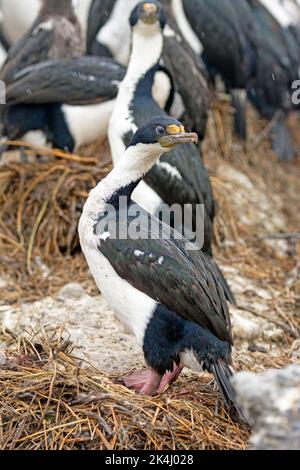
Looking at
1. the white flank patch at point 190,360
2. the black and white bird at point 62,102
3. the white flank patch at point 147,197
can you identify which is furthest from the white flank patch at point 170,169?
the white flank patch at point 190,360

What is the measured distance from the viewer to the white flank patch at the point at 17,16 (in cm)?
941

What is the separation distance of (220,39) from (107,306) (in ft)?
11.9

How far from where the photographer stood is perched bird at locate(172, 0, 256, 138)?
8820 mm

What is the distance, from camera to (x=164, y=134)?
4715 millimetres

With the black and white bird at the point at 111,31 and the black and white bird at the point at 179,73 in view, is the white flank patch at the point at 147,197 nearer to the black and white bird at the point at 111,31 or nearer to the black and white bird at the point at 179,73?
the black and white bird at the point at 179,73

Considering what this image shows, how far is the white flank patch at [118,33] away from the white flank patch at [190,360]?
4.15 metres

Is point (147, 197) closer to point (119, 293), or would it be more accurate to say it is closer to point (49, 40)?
point (119, 293)

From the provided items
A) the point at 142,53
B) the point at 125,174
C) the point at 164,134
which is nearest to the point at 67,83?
the point at 142,53

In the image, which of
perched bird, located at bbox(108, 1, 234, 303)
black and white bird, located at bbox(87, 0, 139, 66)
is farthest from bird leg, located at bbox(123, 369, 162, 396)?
black and white bird, located at bbox(87, 0, 139, 66)

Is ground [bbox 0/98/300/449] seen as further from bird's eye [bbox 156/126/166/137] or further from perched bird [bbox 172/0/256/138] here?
bird's eye [bbox 156/126/166/137]

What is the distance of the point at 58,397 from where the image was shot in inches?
170

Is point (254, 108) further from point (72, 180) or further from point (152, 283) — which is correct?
point (152, 283)

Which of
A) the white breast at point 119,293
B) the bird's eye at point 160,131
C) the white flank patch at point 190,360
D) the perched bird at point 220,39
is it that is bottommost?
the perched bird at point 220,39
